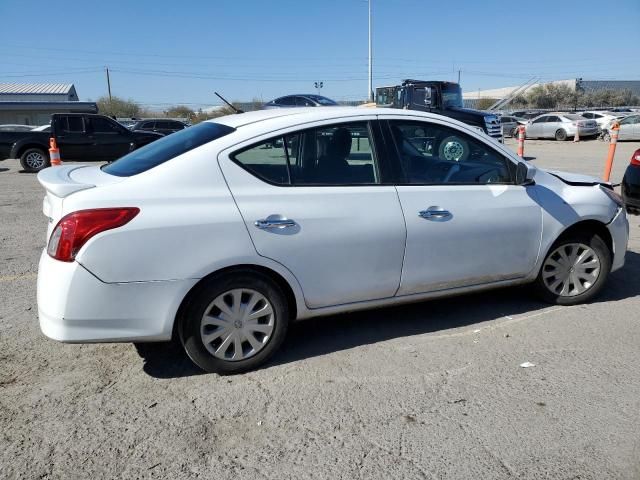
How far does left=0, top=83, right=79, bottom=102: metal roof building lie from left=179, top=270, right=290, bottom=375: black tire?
217 ft

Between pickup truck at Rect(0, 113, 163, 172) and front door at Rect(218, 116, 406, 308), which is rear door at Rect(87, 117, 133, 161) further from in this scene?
front door at Rect(218, 116, 406, 308)

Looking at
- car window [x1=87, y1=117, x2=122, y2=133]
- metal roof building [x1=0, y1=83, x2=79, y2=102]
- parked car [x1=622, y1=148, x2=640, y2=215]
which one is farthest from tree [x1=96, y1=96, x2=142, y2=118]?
parked car [x1=622, y1=148, x2=640, y2=215]

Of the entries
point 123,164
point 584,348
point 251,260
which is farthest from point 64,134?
point 584,348

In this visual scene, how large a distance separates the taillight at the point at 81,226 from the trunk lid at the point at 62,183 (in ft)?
0.40

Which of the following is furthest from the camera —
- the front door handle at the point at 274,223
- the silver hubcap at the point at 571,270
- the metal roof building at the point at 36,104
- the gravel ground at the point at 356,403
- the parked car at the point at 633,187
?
the metal roof building at the point at 36,104

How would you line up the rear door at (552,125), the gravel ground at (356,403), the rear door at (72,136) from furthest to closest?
the rear door at (552,125)
the rear door at (72,136)
the gravel ground at (356,403)

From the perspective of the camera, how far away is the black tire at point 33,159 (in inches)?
600

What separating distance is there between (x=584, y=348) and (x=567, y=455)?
134 centimetres

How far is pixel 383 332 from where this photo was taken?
407 cm

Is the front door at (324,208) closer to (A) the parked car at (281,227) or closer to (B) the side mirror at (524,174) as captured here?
(A) the parked car at (281,227)

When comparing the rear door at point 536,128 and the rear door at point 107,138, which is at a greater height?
the rear door at point 107,138

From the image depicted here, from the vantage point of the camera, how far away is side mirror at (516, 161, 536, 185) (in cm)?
407

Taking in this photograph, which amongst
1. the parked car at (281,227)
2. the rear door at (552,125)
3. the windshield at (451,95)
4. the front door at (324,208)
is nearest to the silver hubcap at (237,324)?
the parked car at (281,227)

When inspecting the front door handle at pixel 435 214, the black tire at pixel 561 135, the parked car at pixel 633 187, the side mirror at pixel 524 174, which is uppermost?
the side mirror at pixel 524 174
